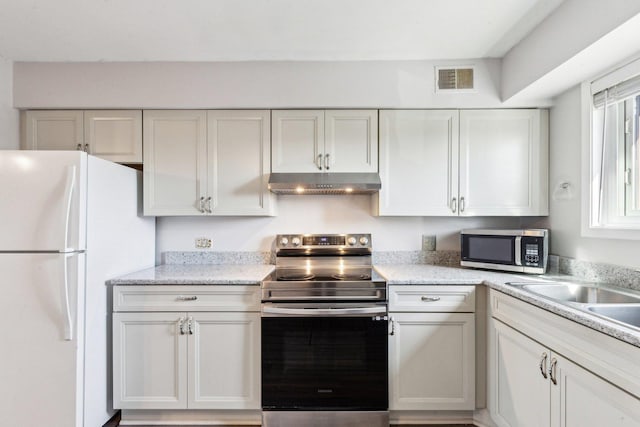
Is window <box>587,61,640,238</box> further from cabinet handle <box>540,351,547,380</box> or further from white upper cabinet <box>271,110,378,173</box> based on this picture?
white upper cabinet <box>271,110,378,173</box>

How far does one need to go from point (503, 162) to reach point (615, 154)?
58 cm

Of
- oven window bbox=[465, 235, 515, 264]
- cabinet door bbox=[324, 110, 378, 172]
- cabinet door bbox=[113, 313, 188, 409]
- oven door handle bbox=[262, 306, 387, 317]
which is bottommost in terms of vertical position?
cabinet door bbox=[113, 313, 188, 409]

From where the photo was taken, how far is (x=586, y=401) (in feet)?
3.82

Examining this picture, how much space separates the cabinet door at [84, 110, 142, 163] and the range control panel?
1.17 m

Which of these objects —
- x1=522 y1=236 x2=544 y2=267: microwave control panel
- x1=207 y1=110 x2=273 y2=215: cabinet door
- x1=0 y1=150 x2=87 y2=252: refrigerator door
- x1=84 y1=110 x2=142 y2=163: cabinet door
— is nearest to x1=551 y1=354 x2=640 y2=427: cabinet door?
x1=522 y1=236 x2=544 y2=267: microwave control panel

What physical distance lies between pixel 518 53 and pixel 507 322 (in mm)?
1595

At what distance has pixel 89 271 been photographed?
5.73 feet

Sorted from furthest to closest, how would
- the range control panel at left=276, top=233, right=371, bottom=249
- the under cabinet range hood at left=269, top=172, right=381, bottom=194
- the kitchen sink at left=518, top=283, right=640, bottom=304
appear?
the range control panel at left=276, top=233, right=371, bottom=249 < the under cabinet range hood at left=269, top=172, right=381, bottom=194 < the kitchen sink at left=518, top=283, right=640, bottom=304

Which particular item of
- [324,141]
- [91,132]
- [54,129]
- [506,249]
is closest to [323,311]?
[324,141]

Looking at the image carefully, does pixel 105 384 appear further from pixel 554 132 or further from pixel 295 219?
pixel 554 132

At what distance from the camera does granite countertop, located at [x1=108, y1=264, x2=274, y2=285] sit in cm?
192

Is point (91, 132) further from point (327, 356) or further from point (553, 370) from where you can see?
point (553, 370)

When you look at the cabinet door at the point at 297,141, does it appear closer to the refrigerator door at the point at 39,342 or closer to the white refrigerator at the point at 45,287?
the white refrigerator at the point at 45,287

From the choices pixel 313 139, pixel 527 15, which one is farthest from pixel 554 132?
pixel 313 139
